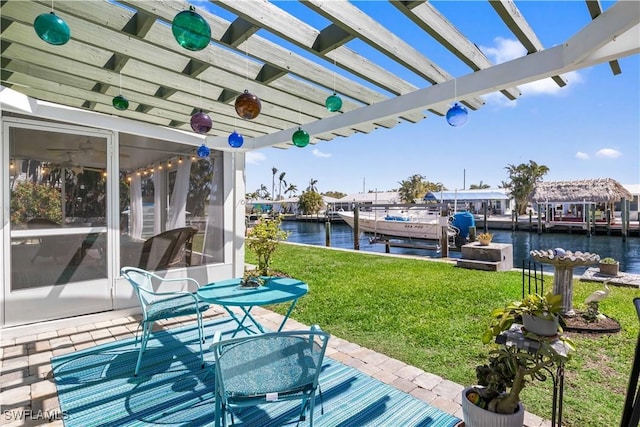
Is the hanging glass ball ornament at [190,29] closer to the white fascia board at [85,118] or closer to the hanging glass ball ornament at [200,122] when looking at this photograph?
the hanging glass ball ornament at [200,122]

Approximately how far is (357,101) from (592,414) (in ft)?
10.5

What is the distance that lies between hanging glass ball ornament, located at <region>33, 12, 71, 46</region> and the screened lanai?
382 millimetres

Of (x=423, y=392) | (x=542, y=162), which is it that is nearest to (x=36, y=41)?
(x=423, y=392)

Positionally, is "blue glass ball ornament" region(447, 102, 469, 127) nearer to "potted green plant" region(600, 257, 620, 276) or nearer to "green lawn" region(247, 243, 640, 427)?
"green lawn" region(247, 243, 640, 427)

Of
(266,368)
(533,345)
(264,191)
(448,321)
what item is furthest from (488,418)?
(264,191)

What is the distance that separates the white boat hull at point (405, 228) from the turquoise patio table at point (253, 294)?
11776 millimetres

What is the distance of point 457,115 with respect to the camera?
253 cm

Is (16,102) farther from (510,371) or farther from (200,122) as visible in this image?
(510,371)

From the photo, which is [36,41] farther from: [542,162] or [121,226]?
[542,162]

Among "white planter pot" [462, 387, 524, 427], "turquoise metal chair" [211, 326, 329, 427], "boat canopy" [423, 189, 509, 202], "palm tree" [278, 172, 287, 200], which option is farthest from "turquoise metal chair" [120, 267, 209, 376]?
"palm tree" [278, 172, 287, 200]

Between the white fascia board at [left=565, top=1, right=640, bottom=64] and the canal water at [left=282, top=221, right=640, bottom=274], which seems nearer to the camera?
the white fascia board at [left=565, top=1, right=640, bottom=64]

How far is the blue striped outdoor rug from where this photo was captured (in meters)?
2.03

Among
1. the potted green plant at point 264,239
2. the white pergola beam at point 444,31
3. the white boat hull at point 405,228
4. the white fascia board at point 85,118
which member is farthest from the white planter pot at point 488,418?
the white boat hull at point 405,228

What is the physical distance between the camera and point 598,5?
5.66ft
